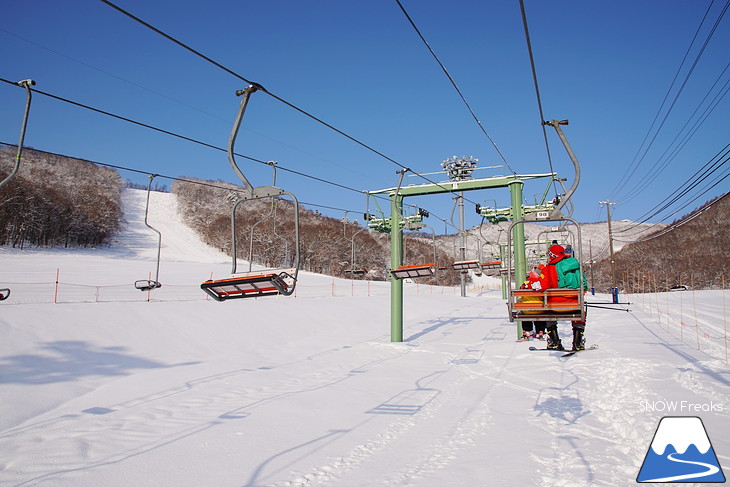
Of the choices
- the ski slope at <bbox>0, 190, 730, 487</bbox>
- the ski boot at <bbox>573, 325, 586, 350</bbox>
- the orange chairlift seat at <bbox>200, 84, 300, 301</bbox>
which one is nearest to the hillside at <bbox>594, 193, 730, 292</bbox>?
the ski slope at <bbox>0, 190, 730, 487</bbox>

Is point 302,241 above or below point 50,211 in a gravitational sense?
below

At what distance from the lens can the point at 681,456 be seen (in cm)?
448

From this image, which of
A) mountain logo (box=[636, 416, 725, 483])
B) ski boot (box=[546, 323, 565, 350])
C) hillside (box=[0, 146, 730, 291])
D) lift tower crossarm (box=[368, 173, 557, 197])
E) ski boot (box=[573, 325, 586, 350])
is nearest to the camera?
mountain logo (box=[636, 416, 725, 483])

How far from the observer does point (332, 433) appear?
5621mm

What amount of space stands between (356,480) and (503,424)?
2.48 m

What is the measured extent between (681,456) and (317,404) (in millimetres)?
4743

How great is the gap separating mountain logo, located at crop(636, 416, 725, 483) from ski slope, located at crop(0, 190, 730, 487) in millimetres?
125

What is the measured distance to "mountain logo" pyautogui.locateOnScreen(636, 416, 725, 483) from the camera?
3982mm

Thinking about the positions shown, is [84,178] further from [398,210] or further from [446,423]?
[446,423]

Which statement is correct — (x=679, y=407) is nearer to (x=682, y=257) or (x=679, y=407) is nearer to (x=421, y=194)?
(x=421, y=194)

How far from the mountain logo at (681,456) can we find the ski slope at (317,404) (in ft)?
0.41

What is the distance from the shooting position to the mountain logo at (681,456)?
157 inches

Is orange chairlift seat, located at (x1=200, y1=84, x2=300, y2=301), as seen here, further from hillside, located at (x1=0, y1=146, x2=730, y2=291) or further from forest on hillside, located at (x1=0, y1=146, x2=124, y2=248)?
forest on hillside, located at (x1=0, y1=146, x2=124, y2=248)

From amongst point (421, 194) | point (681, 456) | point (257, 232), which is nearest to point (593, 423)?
point (681, 456)
